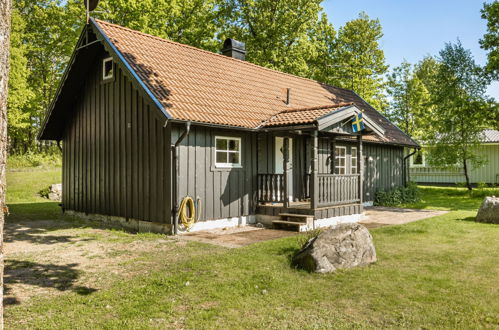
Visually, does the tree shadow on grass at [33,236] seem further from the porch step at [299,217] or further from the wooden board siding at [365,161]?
the wooden board siding at [365,161]

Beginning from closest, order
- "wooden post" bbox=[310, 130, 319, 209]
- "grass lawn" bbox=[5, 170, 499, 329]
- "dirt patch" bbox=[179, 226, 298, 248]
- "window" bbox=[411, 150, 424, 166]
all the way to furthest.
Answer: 1. "grass lawn" bbox=[5, 170, 499, 329]
2. "dirt patch" bbox=[179, 226, 298, 248]
3. "wooden post" bbox=[310, 130, 319, 209]
4. "window" bbox=[411, 150, 424, 166]

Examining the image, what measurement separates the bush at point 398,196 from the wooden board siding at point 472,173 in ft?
34.8

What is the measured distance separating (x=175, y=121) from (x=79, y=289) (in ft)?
15.4

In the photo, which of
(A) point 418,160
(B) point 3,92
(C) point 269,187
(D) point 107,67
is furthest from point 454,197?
(B) point 3,92

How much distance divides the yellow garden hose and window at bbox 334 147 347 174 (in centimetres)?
676

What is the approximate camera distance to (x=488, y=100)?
2025cm

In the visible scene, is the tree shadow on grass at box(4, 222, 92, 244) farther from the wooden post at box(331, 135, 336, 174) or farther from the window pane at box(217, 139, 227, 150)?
Answer: the wooden post at box(331, 135, 336, 174)

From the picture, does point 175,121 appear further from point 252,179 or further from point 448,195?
point 448,195

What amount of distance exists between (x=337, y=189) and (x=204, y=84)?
5.00m

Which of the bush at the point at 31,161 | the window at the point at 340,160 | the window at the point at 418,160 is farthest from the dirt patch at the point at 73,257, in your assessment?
the window at the point at 418,160

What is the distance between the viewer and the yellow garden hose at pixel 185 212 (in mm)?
9688

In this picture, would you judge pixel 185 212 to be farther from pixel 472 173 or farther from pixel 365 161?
pixel 472 173

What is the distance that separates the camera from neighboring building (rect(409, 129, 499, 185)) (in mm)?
28438

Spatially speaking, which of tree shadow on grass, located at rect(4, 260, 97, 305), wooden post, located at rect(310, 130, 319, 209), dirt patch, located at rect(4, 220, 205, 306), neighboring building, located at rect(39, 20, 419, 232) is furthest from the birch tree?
tree shadow on grass, located at rect(4, 260, 97, 305)
